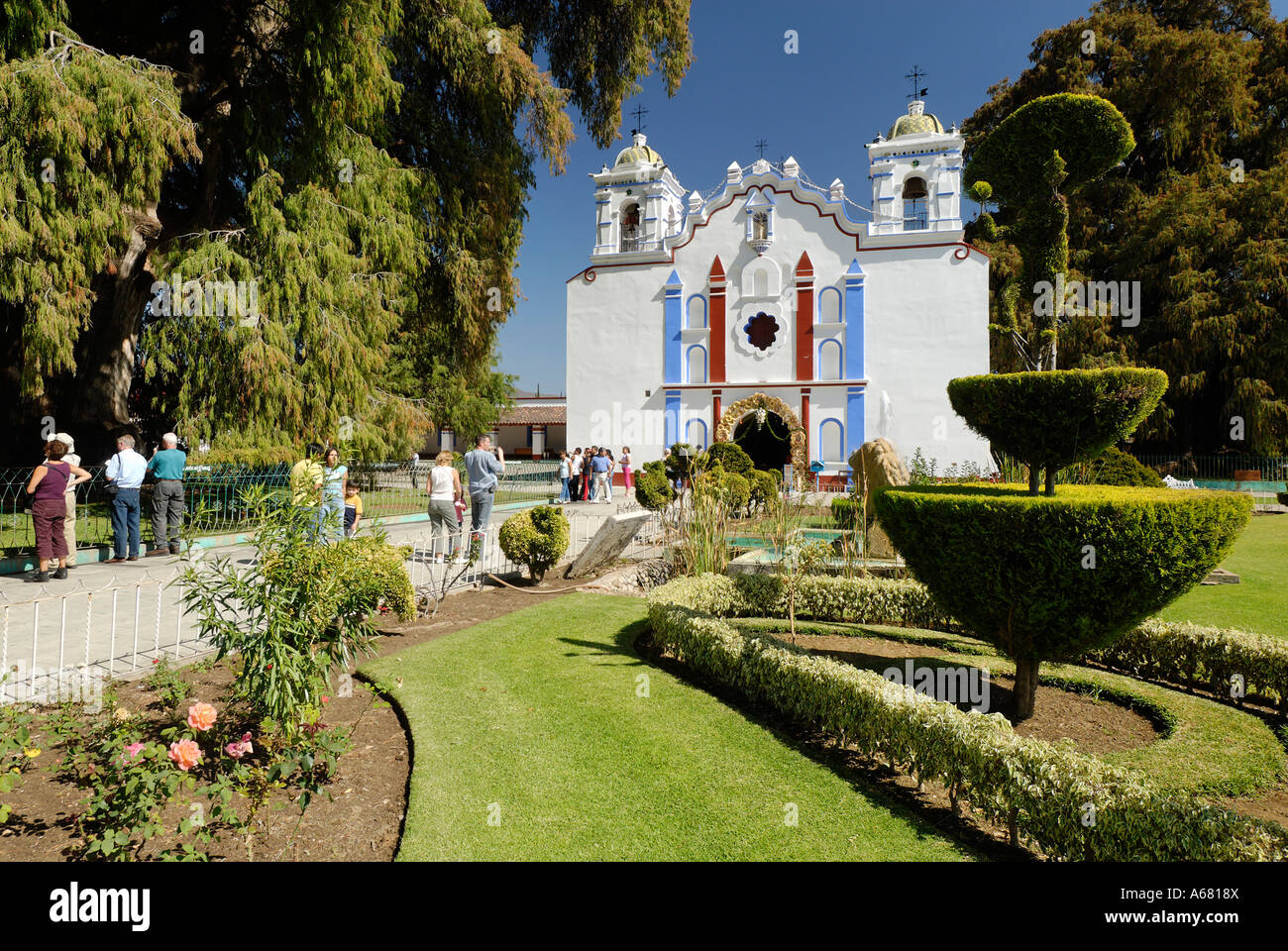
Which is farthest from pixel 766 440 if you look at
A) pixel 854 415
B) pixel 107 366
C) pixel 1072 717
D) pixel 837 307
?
pixel 1072 717

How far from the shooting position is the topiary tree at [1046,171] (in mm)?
4660

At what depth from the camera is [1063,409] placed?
4203 mm

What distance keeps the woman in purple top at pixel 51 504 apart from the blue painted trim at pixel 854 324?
828 inches

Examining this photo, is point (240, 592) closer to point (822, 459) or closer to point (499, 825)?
point (499, 825)

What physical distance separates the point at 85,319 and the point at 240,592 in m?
9.19

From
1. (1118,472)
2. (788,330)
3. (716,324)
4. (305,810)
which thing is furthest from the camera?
(716,324)

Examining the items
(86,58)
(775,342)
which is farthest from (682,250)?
(86,58)

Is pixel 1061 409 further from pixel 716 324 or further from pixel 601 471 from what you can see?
pixel 716 324

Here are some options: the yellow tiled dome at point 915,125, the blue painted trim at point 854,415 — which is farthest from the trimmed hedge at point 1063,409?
the yellow tiled dome at point 915,125

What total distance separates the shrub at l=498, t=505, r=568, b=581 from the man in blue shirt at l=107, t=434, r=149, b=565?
475 centimetres

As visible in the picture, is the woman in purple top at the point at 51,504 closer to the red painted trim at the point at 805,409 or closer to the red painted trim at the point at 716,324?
the red painted trim at the point at 716,324

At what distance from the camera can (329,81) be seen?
35.3ft

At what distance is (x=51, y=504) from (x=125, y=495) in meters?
1.33

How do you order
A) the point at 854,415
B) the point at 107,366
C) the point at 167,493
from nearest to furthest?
the point at 167,493 < the point at 107,366 < the point at 854,415
